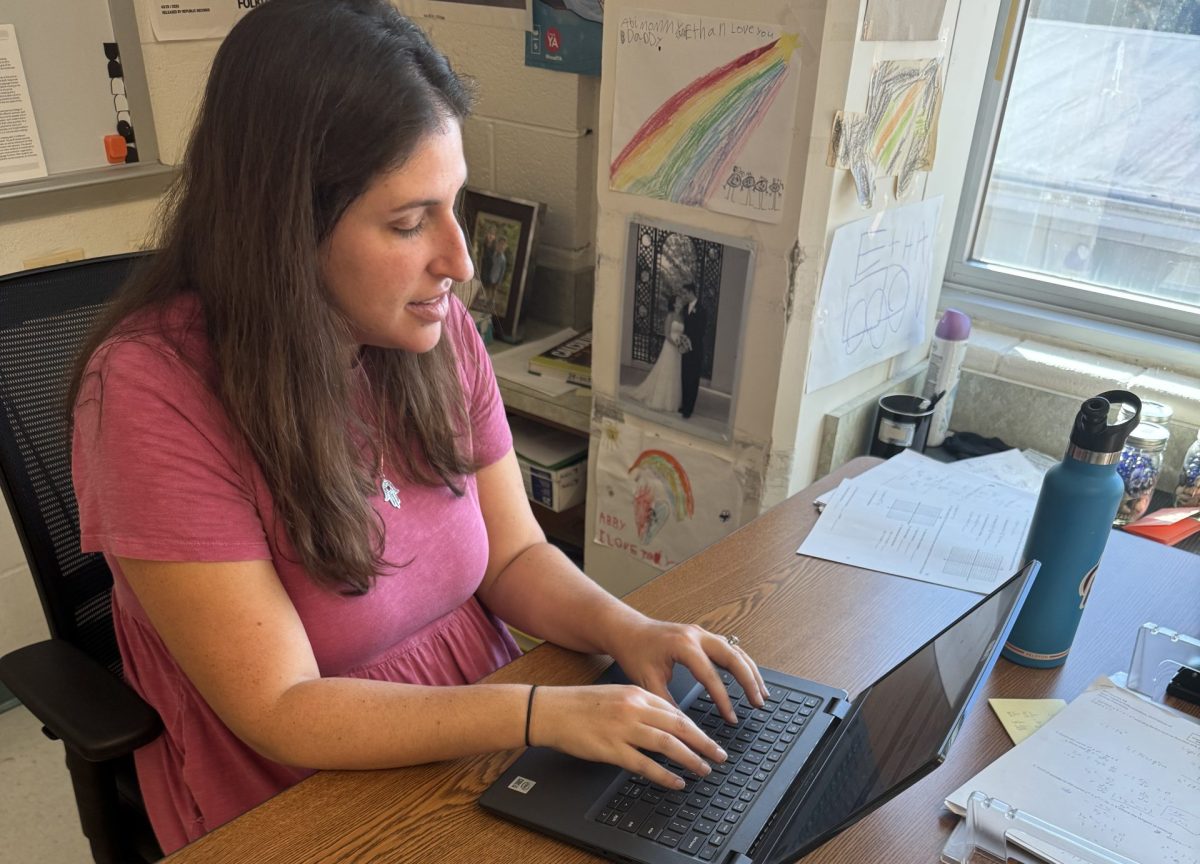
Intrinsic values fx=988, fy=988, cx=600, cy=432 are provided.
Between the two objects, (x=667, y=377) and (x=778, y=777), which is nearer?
(x=778, y=777)

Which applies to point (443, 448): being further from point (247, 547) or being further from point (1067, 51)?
point (1067, 51)

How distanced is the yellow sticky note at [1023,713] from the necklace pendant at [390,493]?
2.08 ft

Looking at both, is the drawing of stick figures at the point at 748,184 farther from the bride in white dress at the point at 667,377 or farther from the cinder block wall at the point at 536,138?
the cinder block wall at the point at 536,138

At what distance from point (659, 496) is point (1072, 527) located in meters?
0.84

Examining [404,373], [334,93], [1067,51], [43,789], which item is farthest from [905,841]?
[43,789]

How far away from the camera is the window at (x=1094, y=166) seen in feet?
5.45

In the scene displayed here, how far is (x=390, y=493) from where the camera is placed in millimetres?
1039

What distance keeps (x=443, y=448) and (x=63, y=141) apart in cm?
128

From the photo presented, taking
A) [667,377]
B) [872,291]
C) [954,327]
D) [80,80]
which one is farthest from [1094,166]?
[80,80]

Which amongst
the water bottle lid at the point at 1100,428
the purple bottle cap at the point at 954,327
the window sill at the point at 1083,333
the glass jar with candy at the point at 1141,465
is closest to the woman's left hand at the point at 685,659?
the water bottle lid at the point at 1100,428

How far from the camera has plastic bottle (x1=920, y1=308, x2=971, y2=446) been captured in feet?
5.56

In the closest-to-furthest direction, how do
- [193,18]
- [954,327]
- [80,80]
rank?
[954,327] → [80,80] → [193,18]

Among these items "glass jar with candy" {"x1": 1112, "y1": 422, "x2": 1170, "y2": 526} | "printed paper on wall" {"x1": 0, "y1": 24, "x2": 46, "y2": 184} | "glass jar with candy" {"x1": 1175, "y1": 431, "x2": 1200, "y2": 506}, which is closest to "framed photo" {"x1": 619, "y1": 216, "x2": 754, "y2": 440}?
"glass jar with candy" {"x1": 1112, "y1": 422, "x2": 1170, "y2": 526}

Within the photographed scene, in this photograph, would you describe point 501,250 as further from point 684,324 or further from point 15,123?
point 15,123
